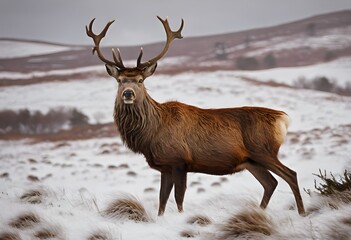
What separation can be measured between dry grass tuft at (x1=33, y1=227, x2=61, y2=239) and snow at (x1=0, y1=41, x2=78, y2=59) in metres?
84.3

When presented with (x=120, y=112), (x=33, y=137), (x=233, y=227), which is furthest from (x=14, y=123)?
(x=233, y=227)

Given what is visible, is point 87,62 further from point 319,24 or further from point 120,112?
point 120,112

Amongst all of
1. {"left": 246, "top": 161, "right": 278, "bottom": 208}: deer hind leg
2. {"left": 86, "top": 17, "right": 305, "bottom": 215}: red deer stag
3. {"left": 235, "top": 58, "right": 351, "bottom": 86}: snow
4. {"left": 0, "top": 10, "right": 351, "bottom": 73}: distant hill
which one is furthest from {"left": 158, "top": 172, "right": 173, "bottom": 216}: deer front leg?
{"left": 0, "top": 10, "right": 351, "bottom": 73}: distant hill

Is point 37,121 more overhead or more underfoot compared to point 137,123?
more underfoot

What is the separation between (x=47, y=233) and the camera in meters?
5.49

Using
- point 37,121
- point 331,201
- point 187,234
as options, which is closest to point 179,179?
point 187,234

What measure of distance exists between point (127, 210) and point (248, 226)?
2.15 m

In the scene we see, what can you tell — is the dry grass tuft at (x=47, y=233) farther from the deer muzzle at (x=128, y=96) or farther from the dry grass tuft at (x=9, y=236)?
the deer muzzle at (x=128, y=96)

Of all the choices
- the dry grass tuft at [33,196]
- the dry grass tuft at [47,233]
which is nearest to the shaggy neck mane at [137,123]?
the dry grass tuft at [47,233]

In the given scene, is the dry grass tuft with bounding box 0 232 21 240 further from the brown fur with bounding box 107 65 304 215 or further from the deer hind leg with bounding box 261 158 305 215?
the deer hind leg with bounding box 261 158 305 215

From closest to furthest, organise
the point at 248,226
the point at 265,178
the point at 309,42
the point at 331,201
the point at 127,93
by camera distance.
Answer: the point at 248,226 < the point at 331,201 < the point at 127,93 < the point at 265,178 < the point at 309,42

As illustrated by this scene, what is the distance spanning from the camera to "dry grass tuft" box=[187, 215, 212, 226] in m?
5.87

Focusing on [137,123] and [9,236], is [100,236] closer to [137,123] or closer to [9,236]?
[9,236]

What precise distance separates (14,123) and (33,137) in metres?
5.36
